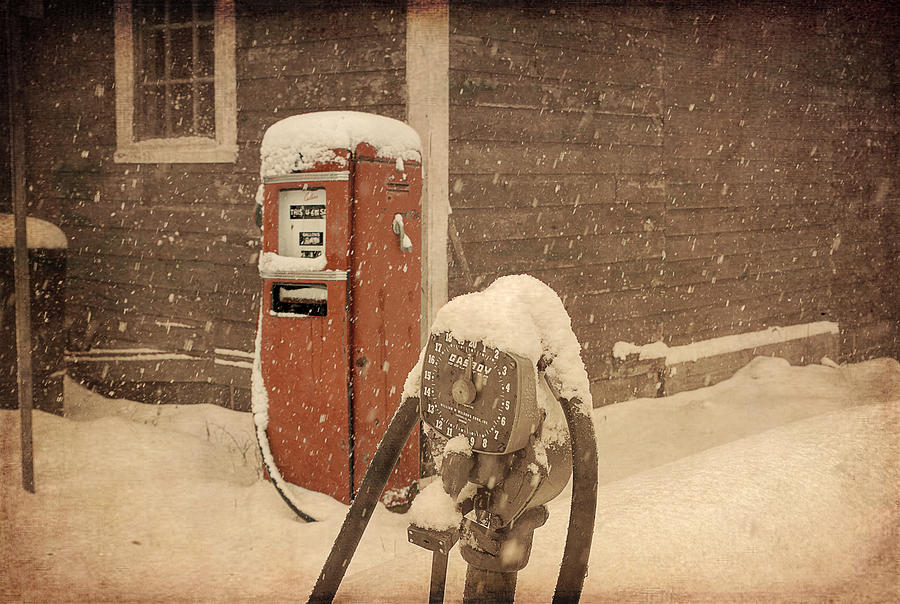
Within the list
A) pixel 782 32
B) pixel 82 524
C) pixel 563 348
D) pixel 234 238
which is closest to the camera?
pixel 563 348

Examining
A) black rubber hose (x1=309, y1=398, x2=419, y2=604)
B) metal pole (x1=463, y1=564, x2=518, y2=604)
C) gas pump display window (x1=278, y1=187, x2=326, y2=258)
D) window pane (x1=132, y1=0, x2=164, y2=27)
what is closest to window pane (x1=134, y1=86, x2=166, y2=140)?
window pane (x1=132, y1=0, x2=164, y2=27)

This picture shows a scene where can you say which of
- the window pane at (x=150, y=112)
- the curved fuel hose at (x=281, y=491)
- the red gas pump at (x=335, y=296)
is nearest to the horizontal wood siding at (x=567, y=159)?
the red gas pump at (x=335, y=296)

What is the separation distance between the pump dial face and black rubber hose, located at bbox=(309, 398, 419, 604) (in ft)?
0.36

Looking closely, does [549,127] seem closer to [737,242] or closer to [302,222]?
[302,222]

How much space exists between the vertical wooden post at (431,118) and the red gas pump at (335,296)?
0.56m

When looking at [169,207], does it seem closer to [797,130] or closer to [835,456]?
[835,456]

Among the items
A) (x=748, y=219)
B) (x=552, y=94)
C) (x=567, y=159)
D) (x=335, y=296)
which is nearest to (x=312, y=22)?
(x=552, y=94)

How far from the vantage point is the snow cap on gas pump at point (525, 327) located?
164cm

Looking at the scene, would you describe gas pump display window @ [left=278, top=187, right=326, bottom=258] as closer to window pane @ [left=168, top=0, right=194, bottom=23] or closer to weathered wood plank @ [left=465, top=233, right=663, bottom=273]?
weathered wood plank @ [left=465, top=233, right=663, bottom=273]

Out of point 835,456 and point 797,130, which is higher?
point 797,130

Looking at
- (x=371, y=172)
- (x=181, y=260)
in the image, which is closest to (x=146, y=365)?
(x=181, y=260)

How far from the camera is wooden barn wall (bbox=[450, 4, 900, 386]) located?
4.84m

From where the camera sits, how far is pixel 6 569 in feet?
10.6

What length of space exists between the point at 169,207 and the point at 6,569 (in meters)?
3.18
